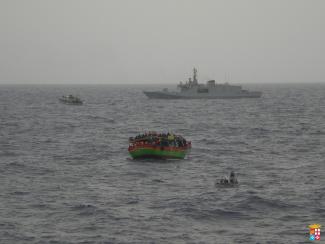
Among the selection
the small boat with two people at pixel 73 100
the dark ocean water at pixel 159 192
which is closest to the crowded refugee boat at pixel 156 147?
the dark ocean water at pixel 159 192

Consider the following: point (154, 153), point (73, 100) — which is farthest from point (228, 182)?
point (73, 100)

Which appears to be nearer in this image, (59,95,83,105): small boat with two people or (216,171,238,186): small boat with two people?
(216,171,238,186): small boat with two people

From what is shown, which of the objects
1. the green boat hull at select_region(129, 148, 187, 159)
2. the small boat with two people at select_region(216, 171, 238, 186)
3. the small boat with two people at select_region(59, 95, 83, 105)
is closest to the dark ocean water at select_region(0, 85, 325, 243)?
the small boat with two people at select_region(216, 171, 238, 186)

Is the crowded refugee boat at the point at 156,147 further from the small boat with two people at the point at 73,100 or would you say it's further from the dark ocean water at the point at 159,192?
the small boat with two people at the point at 73,100

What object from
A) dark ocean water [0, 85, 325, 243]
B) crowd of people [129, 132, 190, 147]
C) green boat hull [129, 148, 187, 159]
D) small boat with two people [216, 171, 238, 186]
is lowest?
dark ocean water [0, 85, 325, 243]

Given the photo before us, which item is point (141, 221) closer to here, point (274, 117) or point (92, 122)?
point (92, 122)

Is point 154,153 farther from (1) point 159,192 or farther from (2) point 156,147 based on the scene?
(1) point 159,192

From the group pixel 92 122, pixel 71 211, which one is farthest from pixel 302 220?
pixel 92 122

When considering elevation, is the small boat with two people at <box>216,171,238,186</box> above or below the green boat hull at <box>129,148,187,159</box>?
below

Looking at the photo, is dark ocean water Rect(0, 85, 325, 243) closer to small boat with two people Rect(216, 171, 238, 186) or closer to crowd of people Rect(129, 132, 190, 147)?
small boat with two people Rect(216, 171, 238, 186)

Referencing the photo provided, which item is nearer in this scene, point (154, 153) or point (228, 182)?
point (228, 182)

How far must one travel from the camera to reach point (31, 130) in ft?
317

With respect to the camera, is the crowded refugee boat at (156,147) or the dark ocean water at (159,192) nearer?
the dark ocean water at (159,192)

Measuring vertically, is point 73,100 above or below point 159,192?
above
